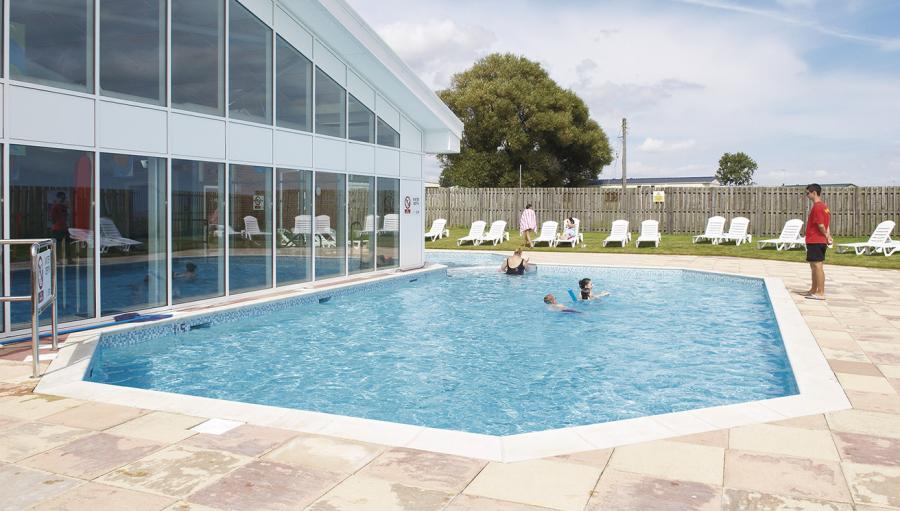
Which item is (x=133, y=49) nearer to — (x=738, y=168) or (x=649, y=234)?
(x=649, y=234)

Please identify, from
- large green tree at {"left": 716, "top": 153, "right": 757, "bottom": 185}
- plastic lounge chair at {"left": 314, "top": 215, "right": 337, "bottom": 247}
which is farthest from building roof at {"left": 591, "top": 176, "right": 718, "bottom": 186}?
plastic lounge chair at {"left": 314, "top": 215, "right": 337, "bottom": 247}

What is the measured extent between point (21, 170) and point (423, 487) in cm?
648

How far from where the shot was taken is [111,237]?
8.64 meters

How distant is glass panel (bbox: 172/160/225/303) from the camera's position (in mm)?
9617

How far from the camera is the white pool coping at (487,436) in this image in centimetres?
433

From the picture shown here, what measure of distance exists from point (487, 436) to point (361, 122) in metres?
10.4

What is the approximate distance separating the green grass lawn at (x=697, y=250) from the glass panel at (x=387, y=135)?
8.14 m

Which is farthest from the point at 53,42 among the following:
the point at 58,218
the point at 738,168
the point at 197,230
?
the point at 738,168

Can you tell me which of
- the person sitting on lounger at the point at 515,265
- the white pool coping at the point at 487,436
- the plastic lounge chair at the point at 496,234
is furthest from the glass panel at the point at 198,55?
the plastic lounge chair at the point at 496,234

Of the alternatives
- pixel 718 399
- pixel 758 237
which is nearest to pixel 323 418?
pixel 718 399

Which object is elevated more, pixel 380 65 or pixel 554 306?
pixel 380 65

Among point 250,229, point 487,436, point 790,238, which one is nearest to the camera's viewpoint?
point 487,436

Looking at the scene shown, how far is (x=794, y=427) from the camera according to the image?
4.72m

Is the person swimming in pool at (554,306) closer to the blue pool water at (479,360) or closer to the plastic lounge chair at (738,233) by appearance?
the blue pool water at (479,360)
